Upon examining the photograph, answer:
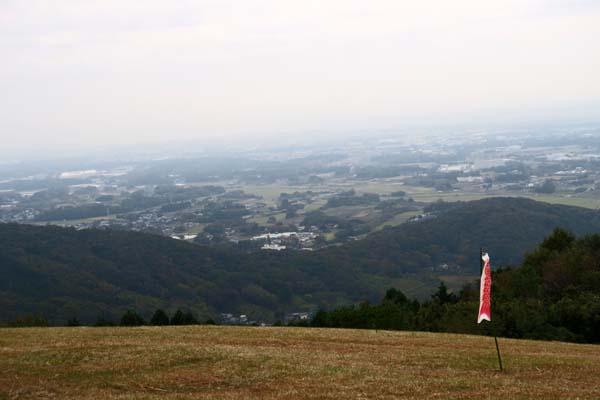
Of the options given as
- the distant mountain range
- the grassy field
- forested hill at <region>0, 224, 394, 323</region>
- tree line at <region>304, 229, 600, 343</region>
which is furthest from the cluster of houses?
the grassy field

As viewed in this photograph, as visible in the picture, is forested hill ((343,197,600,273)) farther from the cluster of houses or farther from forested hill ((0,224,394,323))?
the cluster of houses

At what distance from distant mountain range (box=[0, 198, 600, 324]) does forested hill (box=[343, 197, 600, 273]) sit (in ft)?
0.91

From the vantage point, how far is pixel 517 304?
39344 mm

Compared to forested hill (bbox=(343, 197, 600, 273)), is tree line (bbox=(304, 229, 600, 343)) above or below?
above

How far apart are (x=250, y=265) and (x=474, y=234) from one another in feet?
201

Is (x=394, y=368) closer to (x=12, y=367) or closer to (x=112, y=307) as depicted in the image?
(x=12, y=367)

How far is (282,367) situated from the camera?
1848cm

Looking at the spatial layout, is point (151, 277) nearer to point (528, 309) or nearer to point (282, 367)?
point (528, 309)

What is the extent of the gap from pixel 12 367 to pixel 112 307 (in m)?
89.7

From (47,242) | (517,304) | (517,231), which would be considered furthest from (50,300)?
(517,231)

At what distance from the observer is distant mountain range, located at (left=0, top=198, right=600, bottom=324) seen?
368 feet

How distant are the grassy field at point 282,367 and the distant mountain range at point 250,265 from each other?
78437mm

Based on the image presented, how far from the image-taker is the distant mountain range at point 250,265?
4422 inches

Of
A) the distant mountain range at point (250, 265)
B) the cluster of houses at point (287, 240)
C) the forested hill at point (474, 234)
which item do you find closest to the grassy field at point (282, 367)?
the distant mountain range at point (250, 265)
